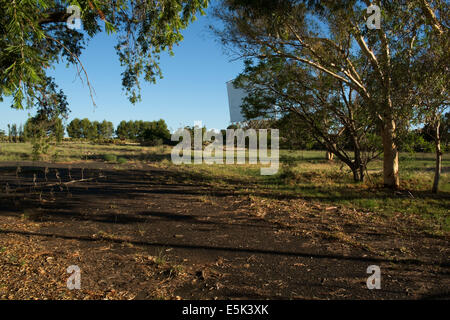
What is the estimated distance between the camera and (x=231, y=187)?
11586 mm

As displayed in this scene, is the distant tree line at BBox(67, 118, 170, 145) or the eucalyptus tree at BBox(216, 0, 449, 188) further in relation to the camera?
the distant tree line at BBox(67, 118, 170, 145)

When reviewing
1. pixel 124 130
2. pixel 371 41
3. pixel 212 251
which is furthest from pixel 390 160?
pixel 124 130

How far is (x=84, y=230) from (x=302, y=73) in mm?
10054

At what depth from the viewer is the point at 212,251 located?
15.3 feet

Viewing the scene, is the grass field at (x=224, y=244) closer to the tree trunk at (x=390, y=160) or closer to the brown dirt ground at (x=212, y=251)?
the brown dirt ground at (x=212, y=251)

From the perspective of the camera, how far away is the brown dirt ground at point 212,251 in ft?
10.9

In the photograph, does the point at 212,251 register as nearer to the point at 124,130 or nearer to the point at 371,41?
the point at 371,41

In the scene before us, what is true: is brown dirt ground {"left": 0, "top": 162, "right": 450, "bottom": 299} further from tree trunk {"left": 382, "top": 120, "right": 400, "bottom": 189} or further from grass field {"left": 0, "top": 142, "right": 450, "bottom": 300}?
tree trunk {"left": 382, "top": 120, "right": 400, "bottom": 189}

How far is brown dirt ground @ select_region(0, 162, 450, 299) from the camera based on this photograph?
3.31m

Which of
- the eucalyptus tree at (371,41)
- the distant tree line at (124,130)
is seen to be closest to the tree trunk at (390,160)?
the eucalyptus tree at (371,41)

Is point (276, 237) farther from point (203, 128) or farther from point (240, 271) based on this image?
point (203, 128)

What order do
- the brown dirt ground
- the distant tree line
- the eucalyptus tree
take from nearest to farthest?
the brown dirt ground < the eucalyptus tree < the distant tree line

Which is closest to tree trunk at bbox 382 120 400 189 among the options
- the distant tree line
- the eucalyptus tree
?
the eucalyptus tree
